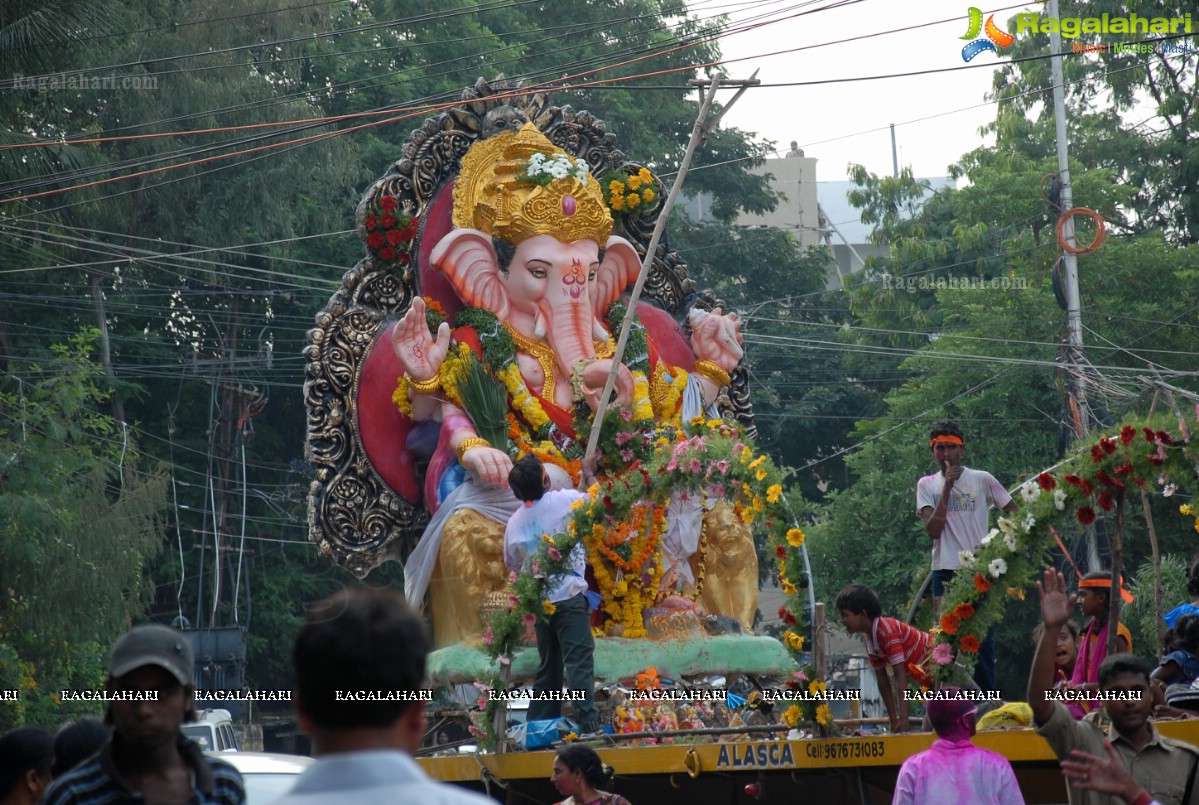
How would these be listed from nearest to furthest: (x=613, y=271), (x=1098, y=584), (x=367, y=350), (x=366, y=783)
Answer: (x=366, y=783) → (x=1098, y=584) → (x=367, y=350) → (x=613, y=271)

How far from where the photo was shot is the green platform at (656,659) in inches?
423

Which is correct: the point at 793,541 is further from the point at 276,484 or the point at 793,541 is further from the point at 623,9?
the point at 623,9

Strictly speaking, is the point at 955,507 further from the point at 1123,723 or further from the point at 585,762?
the point at 1123,723

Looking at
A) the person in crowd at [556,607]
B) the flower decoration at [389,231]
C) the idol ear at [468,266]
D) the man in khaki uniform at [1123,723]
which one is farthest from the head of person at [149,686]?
the flower decoration at [389,231]

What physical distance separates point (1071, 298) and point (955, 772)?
14.9 m

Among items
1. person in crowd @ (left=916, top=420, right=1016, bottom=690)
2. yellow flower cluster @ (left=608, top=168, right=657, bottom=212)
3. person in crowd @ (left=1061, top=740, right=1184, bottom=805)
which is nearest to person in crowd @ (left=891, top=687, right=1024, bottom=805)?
person in crowd @ (left=1061, top=740, right=1184, bottom=805)

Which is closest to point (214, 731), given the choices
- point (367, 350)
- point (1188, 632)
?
point (367, 350)

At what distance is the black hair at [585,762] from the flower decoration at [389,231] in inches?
246

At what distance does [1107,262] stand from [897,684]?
50.8ft

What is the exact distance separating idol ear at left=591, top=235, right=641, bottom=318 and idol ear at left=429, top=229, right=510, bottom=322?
0.90 meters

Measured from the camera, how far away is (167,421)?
25859mm

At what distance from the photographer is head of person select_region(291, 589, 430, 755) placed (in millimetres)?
2570

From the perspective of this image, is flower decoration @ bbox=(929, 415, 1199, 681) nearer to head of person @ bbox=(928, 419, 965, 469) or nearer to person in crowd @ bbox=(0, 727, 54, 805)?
head of person @ bbox=(928, 419, 965, 469)

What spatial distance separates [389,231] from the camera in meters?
12.1
